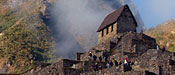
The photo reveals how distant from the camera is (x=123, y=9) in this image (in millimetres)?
49188

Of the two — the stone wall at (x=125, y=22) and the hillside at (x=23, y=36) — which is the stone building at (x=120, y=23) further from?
the hillside at (x=23, y=36)

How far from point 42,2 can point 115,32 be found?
95404mm

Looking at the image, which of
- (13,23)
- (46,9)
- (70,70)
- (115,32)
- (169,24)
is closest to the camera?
(70,70)

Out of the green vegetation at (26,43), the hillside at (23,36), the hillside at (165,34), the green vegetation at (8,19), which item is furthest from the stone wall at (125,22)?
the green vegetation at (8,19)

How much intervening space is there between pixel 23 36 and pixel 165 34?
53567mm

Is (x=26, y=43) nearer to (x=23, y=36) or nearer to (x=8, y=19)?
(x=23, y=36)

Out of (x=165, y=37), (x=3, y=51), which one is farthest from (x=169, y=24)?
(x=3, y=51)

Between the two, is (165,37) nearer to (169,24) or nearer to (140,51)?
(169,24)

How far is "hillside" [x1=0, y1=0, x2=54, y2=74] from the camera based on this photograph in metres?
90.3

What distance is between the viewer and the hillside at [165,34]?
60500 millimetres

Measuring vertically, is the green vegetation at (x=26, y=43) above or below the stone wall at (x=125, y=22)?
above

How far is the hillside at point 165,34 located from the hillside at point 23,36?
21253 millimetres

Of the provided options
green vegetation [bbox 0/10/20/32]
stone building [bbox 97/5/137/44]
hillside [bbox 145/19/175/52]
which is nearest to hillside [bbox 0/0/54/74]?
green vegetation [bbox 0/10/20/32]

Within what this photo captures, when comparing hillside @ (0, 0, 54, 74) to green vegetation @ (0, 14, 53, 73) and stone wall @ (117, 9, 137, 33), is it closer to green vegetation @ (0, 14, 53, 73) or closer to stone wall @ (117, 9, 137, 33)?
green vegetation @ (0, 14, 53, 73)
